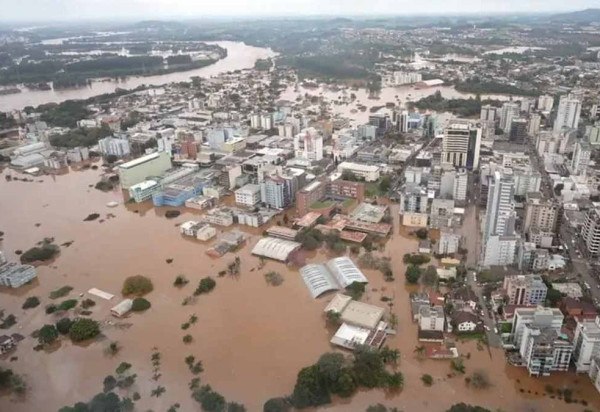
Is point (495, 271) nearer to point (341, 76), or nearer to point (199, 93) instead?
point (199, 93)

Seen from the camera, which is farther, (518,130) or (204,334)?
(518,130)

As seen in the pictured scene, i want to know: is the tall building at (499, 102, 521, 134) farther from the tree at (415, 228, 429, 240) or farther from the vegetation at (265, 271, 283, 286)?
the vegetation at (265, 271, 283, 286)

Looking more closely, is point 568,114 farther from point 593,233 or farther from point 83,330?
point 83,330

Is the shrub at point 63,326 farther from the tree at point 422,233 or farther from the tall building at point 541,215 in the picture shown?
the tall building at point 541,215

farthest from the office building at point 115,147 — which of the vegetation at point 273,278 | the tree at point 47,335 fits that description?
the tree at point 47,335

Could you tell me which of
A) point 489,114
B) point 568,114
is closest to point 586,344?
point 568,114

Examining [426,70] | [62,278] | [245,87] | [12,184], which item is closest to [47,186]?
[12,184]
